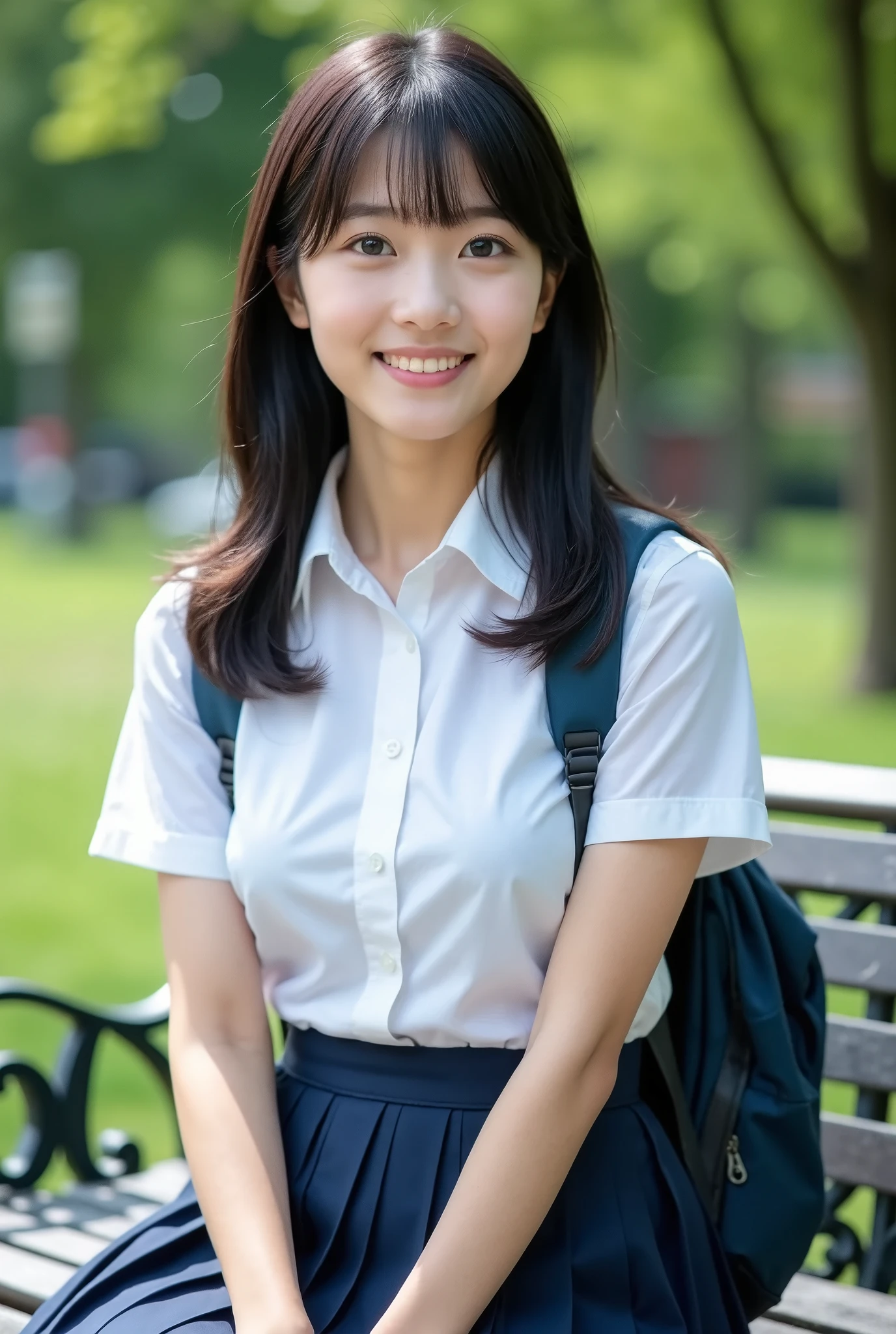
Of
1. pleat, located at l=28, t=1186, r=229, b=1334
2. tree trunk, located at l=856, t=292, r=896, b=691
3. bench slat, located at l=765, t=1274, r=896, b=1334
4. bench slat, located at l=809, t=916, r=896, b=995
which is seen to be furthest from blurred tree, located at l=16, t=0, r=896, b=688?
pleat, located at l=28, t=1186, r=229, b=1334

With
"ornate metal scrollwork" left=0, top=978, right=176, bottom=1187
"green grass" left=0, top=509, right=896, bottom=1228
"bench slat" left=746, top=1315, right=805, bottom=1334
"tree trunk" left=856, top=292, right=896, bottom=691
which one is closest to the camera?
"bench slat" left=746, top=1315, right=805, bottom=1334

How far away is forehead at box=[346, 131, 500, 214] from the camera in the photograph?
2.05 metres

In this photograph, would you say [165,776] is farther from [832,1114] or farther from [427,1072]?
[832,1114]

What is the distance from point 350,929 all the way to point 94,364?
1105 inches

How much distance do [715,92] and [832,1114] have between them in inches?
365

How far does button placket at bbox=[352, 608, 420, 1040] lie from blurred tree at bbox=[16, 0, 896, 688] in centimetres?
699

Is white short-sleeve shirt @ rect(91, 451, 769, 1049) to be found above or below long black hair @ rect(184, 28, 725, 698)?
below

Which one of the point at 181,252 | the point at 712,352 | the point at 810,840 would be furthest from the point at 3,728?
the point at 712,352

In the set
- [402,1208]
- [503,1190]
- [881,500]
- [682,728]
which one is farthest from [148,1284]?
[881,500]

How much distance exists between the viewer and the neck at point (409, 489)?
2.30 meters

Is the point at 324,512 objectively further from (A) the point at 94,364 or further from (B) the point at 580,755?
(A) the point at 94,364

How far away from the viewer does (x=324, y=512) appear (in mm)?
2344

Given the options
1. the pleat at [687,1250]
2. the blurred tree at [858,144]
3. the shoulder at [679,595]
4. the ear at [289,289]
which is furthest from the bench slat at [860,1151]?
the blurred tree at [858,144]

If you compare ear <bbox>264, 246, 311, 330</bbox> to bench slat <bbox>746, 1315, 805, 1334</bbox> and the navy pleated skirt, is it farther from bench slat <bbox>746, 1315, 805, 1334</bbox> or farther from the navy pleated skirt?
bench slat <bbox>746, 1315, 805, 1334</bbox>
